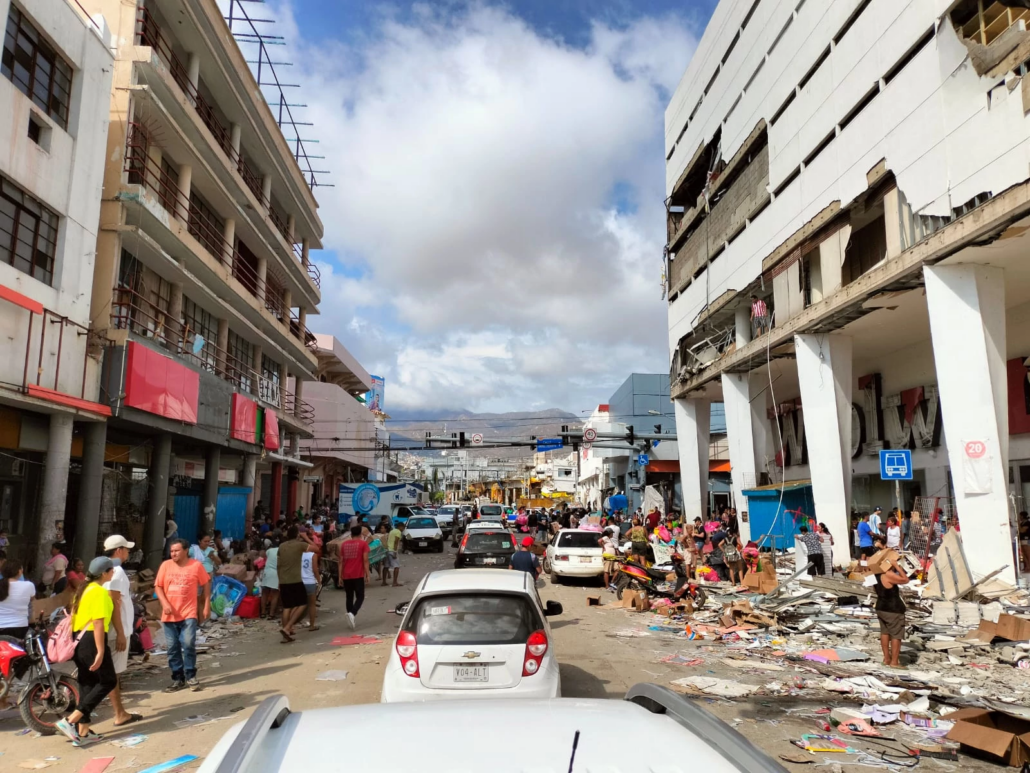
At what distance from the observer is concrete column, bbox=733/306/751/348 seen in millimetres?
28812

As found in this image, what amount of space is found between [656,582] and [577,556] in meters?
2.44

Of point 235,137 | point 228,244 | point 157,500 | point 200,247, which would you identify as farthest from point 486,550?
point 235,137

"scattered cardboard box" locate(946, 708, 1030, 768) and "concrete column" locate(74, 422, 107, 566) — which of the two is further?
"concrete column" locate(74, 422, 107, 566)

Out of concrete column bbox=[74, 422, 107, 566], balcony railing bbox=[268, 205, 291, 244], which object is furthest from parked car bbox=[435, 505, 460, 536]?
concrete column bbox=[74, 422, 107, 566]

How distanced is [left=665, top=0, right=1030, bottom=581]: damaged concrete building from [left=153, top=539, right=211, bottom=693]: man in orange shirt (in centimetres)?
1423

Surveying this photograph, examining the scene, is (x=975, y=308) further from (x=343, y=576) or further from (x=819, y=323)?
(x=343, y=576)

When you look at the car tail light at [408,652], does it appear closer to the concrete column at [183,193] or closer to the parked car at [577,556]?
the parked car at [577,556]

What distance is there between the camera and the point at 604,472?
230 ft

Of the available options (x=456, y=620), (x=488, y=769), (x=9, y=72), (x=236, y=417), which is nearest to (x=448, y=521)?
(x=236, y=417)

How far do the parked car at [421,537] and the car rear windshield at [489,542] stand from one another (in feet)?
41.2

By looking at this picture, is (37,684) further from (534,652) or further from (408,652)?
(534,652)

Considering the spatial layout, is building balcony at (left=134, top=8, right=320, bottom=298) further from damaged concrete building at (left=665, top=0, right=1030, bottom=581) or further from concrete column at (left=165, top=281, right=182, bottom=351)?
damaged concrete building at (left=665, top=0, right=1030, bottom=581)

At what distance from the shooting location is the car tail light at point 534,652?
598 centimetres

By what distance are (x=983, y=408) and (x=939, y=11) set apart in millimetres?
8499
